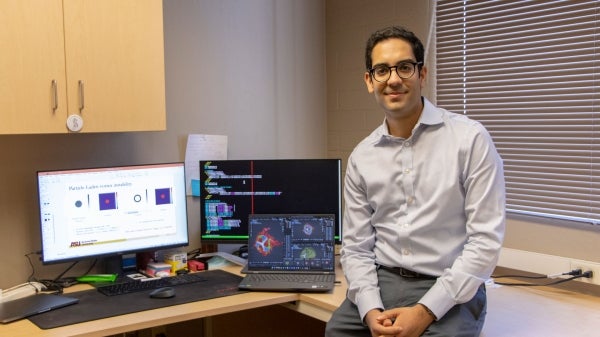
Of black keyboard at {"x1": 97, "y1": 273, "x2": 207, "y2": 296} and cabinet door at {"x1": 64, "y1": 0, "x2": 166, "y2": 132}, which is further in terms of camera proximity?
black keyboard at {"x1": 97, "y1": 273, "x2": 207, "y2": 296}

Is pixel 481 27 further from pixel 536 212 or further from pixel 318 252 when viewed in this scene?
pixel 318 252

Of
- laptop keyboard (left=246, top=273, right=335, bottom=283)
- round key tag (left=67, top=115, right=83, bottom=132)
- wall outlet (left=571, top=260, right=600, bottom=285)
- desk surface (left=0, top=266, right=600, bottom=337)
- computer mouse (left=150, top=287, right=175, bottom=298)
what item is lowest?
desk surface (left=0, top=266, right=600, bottom=337)

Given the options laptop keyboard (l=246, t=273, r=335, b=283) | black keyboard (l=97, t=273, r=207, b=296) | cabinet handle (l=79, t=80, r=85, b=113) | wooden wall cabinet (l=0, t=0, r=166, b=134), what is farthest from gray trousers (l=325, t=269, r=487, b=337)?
cabinet handle (l=79, t=80, r=85, b=113)

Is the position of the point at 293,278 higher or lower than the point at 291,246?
lower

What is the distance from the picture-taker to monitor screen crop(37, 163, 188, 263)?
2.33 m

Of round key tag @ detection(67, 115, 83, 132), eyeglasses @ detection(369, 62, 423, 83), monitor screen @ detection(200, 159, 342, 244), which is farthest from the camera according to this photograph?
monitor screen @ detection(200, 159, 342, 244)

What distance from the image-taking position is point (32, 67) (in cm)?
207

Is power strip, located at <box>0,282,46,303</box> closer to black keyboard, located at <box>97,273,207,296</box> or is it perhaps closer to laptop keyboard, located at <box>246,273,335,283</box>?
black keyboard, located at <box>97,273,207,296</box>

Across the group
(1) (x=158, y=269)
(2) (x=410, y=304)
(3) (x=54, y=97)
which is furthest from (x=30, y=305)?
(2) (x=410, y=304)

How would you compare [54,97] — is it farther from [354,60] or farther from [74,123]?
[354,60]

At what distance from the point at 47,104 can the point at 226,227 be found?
0.92 metres

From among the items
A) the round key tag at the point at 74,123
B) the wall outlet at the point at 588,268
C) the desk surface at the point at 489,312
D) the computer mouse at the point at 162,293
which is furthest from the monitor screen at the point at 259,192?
the wall outlet at the point at 588,268

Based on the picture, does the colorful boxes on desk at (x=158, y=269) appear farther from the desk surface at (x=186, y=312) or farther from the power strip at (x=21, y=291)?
the power strip at (x=21, y=291)

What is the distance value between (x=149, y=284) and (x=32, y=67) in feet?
2.87
